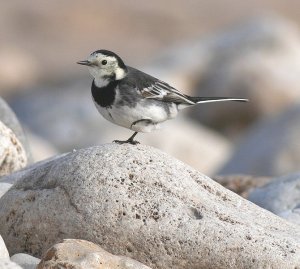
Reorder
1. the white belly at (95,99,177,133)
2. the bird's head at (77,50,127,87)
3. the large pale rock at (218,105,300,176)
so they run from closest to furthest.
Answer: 1. the white belly at (95,99,177,133)
2. the bird's head at (77,50,127,87)
3. the large pale rock at (218,105,300,176)

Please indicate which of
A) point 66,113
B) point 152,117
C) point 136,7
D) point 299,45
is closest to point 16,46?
point 136,7

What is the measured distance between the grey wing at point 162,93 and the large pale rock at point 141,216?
2.10 feet

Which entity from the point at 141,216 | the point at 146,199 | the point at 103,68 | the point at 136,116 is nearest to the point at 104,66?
the point at 103,68

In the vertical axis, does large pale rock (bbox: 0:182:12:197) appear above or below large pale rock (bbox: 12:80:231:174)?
above

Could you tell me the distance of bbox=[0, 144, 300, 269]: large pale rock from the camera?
7.66 meters

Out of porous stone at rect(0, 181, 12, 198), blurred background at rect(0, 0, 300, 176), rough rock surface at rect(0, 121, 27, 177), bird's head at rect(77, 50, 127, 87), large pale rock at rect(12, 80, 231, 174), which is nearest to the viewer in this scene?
bird's head at rect(77, 50, 127, 87)

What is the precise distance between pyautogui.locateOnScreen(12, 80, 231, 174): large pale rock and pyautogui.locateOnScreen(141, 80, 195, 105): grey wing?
7.34 metres

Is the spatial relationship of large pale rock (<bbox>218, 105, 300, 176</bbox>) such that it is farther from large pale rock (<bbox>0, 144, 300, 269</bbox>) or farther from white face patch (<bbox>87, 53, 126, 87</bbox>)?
large pale rock (<bbox>0, 144, 300, 269</bbox>)

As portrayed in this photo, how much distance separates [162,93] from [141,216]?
1.54 m

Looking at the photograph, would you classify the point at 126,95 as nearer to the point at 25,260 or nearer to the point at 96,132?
the point at 25,260

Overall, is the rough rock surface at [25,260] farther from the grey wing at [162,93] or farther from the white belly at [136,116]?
the grey wing at [162,93]

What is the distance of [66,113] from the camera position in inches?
776

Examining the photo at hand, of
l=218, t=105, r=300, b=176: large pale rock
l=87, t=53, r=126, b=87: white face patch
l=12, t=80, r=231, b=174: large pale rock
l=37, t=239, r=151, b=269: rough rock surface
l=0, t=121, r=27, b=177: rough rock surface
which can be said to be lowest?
l=12, t=80, r=231, b=174: large pale rock

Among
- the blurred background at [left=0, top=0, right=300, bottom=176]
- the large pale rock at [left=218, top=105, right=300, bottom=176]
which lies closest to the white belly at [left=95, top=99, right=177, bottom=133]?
the blurred background at [left=0, top=0, right=300, bottom=176]
